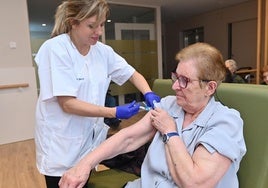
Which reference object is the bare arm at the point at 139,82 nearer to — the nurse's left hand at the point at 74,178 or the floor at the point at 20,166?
the floor at the point at 20,166

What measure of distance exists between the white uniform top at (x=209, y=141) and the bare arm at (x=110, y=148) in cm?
13

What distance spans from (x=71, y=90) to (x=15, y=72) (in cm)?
286

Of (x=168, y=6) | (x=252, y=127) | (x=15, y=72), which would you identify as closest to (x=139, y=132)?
(x=252, y=127)

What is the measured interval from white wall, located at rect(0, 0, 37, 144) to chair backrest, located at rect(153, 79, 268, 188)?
10.8ft

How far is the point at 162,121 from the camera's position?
1048mm

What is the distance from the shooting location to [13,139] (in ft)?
12.0

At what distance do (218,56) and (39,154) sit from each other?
0.96 metres

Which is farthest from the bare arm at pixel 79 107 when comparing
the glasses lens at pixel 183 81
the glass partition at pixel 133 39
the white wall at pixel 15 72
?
the glass partition at pixel 133 39

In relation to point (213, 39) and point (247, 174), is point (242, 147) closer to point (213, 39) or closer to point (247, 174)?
point (247, 174)

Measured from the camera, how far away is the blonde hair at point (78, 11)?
1.09 m

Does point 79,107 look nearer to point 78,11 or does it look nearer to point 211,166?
point 78,11

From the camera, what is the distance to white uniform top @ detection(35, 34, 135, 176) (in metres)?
1.14

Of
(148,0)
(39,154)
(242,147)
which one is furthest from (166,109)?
(148,0)

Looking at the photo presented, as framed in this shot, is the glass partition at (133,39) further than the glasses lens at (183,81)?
Yes
